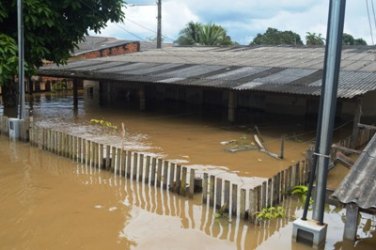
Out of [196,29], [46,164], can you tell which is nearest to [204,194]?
[46,164]

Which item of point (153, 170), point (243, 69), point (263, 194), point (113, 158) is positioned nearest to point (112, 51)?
point (243, 69)

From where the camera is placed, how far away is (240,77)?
16922 mm

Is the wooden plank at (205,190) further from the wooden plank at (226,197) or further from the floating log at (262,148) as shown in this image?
the floating log at (262,148)

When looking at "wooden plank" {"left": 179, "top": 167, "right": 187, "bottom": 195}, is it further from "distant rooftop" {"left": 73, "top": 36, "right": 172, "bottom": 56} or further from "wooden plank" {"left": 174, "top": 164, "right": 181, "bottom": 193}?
"distant rooftop" {"left": 73, "top": 36, "right": 172, "bottom": 56}

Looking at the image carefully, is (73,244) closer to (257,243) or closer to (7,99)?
(257,243)

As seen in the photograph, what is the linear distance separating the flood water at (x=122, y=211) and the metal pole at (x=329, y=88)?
1.14m

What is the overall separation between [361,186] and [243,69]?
13.4 m

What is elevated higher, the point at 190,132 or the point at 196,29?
the point at 196,29

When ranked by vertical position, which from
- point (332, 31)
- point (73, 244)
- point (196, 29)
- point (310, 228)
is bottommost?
point (73, 244)

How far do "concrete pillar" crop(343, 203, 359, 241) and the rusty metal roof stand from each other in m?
6.68

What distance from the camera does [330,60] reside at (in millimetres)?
6359

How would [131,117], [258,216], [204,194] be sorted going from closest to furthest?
[258,216], [204,194], [131,117]

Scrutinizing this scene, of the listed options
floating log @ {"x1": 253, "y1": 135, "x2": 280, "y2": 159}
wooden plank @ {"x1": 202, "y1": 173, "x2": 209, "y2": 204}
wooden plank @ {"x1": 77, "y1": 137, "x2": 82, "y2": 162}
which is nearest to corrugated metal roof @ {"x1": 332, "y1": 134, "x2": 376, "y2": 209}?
wooden plank @ {"x1": 202, "y1": 173, "x2": 209, "y2": 204}

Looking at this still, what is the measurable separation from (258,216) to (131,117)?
44.2ft
